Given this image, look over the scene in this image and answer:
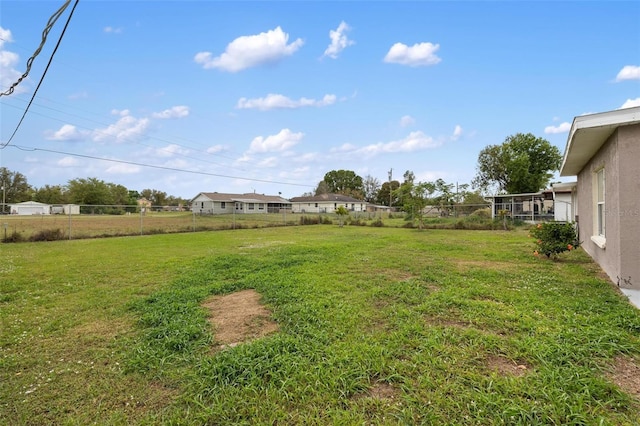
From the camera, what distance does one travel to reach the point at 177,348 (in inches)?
125

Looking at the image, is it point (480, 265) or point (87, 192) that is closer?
point (480, 265)

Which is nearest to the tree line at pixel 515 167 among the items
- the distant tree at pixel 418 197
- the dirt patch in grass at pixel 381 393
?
the distant tree at pixel 418 197

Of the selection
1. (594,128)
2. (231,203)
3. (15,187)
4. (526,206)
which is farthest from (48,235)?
(15,187)

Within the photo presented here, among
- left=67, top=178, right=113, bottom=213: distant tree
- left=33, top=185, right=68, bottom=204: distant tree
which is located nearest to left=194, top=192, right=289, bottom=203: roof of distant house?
left=67, top=178, right=113, bottom=213: distant tree

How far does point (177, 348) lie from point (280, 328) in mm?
1075

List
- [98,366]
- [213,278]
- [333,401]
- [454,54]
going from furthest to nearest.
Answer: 1. [454,54]
2. [213,278]
3. [98,366]
4. [333,401]

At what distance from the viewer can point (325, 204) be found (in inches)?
1960

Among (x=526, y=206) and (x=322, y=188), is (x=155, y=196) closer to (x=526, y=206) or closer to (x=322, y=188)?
(x=322, y=188)

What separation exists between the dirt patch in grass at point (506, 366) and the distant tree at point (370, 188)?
64519mm

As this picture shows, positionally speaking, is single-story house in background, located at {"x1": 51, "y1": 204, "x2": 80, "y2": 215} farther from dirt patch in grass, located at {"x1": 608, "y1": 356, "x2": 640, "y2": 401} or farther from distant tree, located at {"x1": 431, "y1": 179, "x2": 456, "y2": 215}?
distant tree, located at {"x1": 431, "y1": 179, "x2": 456, "y2": 215}

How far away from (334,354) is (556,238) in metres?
7.60

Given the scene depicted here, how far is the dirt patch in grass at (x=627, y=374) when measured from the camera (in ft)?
7.61

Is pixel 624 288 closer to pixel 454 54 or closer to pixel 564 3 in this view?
pixel 564 3

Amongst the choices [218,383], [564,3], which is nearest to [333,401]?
[218,383]
